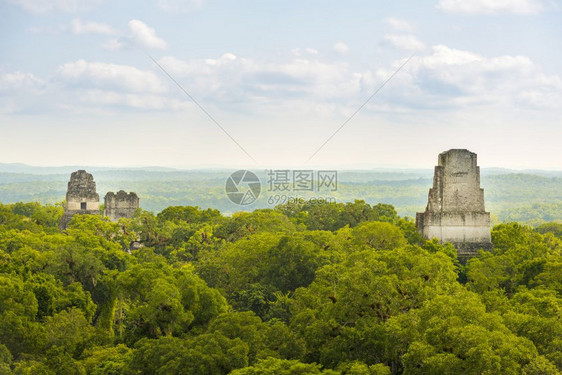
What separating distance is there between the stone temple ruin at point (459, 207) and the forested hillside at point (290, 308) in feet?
3.82

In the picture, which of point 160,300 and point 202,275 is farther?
point 202,275

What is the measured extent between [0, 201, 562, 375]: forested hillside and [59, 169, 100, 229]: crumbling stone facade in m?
25.8

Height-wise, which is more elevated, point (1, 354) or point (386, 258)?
point (386, 258)

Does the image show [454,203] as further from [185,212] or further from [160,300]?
[185,212]

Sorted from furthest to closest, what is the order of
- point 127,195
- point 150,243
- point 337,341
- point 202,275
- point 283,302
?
point 127,195 < point 150,243 < point 202,275 < point 283,302 < point 337,341

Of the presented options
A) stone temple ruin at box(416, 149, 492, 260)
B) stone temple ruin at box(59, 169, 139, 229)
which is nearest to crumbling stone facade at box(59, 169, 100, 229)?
stone temple ruin at box(59, 169, 139, 229)

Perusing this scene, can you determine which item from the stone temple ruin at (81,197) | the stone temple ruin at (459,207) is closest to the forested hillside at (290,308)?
the stone temple ruin at (459,207)

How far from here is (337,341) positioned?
2933 centimetres

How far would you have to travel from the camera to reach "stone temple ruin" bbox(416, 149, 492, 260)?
4725cm

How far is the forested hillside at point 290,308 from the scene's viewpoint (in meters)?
27.3

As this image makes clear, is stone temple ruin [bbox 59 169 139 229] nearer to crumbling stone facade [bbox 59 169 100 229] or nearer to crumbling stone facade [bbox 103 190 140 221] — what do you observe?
crumbling stone facade [bbox 59 169 100 229]

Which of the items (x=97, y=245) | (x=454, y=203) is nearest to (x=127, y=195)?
(x=97, y=245)

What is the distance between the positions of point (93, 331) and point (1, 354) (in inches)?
174

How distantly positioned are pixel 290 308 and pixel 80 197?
45.5 m
